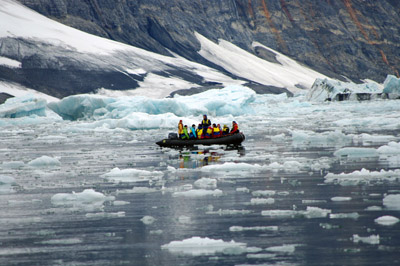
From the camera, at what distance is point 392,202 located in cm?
1042

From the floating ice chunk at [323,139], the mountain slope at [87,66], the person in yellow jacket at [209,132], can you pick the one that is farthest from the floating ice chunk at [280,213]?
the mountain slope at [87,66]

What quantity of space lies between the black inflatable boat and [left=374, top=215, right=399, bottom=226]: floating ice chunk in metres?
15.5

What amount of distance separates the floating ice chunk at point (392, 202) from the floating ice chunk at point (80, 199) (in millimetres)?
5244

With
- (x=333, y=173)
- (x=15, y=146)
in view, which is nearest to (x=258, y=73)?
(x=15, y=146)

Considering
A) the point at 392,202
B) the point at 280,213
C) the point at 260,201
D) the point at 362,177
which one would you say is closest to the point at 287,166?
the point at 362,177

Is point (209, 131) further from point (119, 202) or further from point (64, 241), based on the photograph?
point (64, 241)

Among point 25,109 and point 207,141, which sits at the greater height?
point 25,109

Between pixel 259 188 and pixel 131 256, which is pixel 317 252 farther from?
pixel 259 188

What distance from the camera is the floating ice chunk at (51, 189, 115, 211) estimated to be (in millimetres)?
11828

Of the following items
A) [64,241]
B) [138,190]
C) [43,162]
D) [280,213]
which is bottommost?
[64,241]

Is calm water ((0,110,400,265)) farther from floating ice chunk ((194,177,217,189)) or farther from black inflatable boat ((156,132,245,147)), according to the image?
black inflatable boat ((156,132,245,147))

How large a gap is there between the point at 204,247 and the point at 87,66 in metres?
→ 96.6

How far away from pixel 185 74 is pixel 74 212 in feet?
363

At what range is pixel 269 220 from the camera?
9672 mm
